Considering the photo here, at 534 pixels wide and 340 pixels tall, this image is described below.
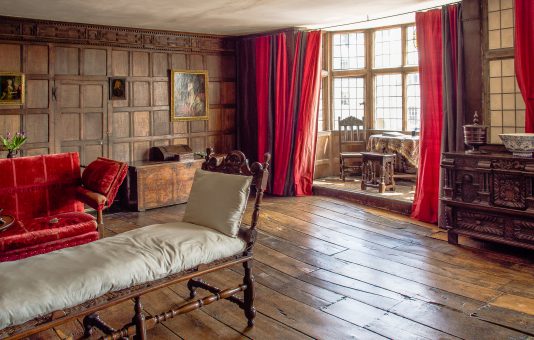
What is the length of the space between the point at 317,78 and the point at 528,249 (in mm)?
3888

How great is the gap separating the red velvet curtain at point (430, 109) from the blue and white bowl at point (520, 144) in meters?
1.33

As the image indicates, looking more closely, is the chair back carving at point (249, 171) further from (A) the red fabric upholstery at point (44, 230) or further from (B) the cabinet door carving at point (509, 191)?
(B) the cabinet door carving at point (509, 191)

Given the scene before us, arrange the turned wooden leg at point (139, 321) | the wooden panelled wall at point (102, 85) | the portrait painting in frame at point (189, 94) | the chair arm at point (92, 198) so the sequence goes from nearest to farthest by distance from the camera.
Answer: the turned wooden leg at point (139, 321)
the chair arm at point (92, 198)
the wooden panelled wall at point (102, 85)
the portrait painting in frame at point (189, 94)

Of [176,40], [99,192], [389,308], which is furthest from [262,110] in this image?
[389,308]

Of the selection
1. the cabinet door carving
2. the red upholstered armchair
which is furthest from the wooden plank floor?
the red upholstered armchair

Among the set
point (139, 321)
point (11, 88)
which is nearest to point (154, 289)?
point (139, 321)

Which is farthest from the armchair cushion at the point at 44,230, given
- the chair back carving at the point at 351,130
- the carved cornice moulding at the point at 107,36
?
the chair back carving at the point at 351,130

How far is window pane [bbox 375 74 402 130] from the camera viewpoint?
7789 mm

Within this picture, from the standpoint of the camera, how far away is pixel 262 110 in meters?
7.71

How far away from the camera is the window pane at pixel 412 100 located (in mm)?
7574

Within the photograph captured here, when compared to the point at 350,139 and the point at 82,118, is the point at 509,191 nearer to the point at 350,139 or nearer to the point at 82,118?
the point at 350,139

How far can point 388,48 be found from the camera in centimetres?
775

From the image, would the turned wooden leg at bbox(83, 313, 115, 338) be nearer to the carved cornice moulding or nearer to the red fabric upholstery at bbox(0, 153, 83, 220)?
the red fabric upholstery at bbox(0, 153, 83, 220)

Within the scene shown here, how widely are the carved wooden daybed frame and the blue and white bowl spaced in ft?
8.03
